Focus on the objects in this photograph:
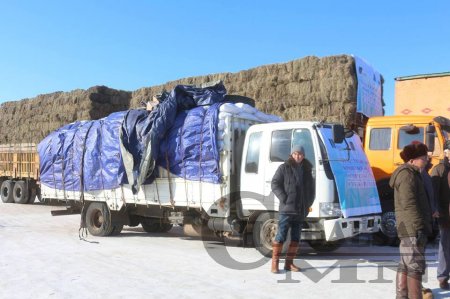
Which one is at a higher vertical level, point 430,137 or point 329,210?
point 430,137

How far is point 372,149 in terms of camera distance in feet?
32.8

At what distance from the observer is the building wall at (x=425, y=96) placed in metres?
11.9

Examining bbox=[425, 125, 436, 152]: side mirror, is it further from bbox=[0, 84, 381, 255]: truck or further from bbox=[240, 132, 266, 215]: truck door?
bbox=[240, 132, 266, 215]: truck door

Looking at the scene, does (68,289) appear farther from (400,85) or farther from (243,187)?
(400,85)

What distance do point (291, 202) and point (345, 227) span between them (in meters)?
1.14

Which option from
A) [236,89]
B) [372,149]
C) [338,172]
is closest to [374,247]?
[372,149]

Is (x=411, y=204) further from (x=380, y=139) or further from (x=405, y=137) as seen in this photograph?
(x=380, y=139)

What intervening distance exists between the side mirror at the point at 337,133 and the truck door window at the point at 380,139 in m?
2.27

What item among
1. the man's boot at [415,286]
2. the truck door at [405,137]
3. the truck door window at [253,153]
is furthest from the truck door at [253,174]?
the man's boot at [415,286]

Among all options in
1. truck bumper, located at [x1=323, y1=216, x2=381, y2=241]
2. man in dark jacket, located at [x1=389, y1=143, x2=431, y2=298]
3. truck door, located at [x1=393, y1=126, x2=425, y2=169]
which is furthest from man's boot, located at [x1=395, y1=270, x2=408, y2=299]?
truck door, located at [x1=393, y1=126, x2=425, y2=169]

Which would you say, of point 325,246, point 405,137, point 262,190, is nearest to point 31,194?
point 262,190

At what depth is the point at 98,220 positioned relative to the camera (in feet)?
37.2

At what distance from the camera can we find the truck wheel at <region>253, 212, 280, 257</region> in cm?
812

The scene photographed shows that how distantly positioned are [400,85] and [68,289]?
31.6 feet
